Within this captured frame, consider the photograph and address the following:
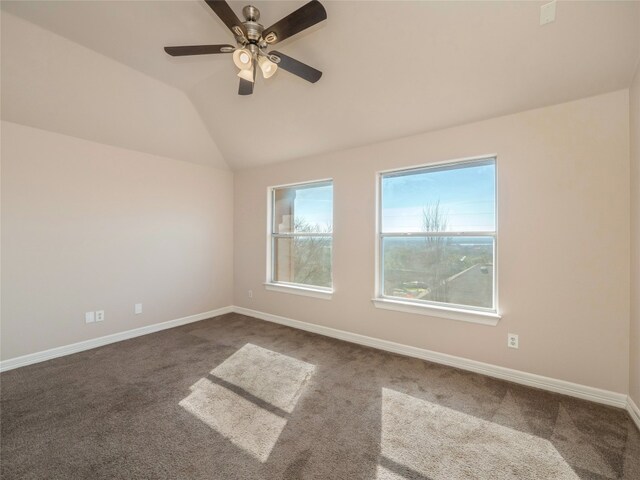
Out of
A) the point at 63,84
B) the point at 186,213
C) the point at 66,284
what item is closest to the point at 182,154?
the point at 186,213

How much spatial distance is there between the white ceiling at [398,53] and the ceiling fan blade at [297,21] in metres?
0.49

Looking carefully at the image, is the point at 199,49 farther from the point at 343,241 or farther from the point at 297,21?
the point at 343,241

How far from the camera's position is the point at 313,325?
3803mm

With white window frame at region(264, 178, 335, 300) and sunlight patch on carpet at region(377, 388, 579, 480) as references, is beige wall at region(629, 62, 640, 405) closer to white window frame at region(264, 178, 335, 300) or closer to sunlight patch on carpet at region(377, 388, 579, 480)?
sunlight patch on carpet at region(377, 388, 579, 480)

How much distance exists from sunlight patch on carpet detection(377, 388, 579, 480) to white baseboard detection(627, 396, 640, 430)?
2.48 ft

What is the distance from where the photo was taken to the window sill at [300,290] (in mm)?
3699

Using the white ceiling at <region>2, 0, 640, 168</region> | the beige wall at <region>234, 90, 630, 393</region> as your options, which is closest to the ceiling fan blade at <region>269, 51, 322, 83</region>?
the white ceiling at <region>2, 0, 640, 168</region>

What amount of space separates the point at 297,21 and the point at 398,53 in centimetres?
103

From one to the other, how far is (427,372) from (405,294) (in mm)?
832

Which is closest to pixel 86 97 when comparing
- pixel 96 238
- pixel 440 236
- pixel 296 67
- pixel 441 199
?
pixel 96 238

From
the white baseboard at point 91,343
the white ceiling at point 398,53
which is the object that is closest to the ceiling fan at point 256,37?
the white ceiling at point 398,53

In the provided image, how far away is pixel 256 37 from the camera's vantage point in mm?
1878

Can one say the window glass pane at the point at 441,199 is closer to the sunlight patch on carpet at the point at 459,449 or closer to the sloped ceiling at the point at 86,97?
the sunlight patch on carpet at the point at 459,449

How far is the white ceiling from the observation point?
1.93m
